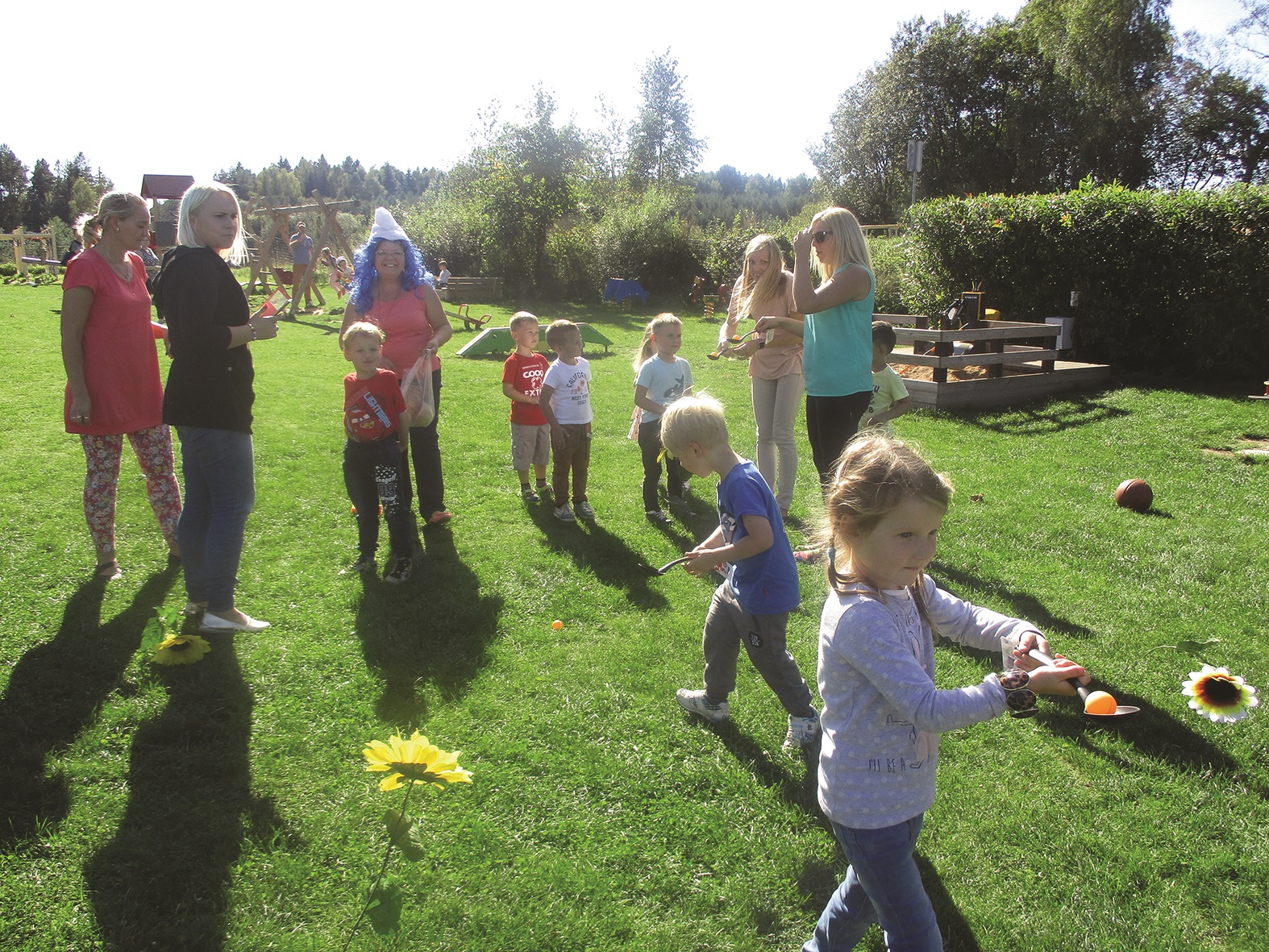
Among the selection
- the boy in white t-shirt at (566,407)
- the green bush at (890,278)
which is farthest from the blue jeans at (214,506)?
the green bush at (890,278)

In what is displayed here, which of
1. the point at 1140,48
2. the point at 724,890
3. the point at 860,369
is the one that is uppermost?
the point at 1140,48

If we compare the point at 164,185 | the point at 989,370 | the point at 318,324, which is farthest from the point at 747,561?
the point at 164,185

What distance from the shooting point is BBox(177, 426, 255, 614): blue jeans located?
4051mm

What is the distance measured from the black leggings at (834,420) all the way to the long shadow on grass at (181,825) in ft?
11.3

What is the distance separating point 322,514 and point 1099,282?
39.8ft

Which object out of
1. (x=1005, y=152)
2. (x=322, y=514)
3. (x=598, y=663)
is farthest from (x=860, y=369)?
(x=1005, y=152)

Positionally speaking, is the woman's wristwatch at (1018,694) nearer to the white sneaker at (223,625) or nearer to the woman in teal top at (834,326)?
the woman in teal top at (834,326)

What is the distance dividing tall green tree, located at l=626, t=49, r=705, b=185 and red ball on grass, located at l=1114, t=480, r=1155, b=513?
5302 cm

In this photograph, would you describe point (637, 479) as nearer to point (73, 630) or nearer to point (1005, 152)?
point (73, 630)

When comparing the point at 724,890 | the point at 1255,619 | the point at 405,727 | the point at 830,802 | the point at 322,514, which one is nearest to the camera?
the point at 830,802

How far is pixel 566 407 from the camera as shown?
6.23 metres

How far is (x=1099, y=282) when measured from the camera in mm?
12578

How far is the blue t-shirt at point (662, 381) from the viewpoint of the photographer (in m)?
6.25

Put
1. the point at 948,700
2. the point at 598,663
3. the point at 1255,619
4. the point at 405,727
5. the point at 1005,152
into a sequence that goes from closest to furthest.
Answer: the point at 948,700 < the point at 405,727 < the point at 598,663 < the point at 1255,619 < the point at 1005,152
